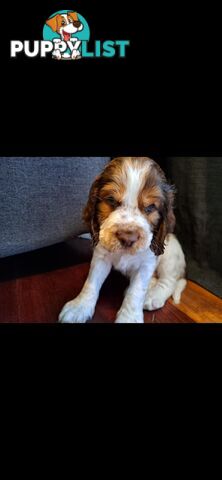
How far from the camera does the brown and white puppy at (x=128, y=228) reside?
116 centimetres

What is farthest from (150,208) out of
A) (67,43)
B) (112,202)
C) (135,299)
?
(67,43)

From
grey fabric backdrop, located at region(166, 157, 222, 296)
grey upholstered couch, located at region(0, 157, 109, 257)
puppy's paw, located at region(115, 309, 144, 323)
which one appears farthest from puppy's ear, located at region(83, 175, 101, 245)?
grey fabric backdrop, located at region(166, 157, 222, 296)

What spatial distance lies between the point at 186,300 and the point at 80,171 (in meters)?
0.75

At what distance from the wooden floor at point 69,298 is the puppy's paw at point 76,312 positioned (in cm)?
4

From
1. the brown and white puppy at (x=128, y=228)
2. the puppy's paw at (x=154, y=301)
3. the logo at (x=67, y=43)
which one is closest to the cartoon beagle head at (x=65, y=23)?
the logo at (x=67, y=43)

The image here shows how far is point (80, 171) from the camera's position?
5.01ft

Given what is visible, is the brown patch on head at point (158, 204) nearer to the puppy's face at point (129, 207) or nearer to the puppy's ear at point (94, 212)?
the puppy's face at point (129, 207)

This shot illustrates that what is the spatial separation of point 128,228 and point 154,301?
0.44 m

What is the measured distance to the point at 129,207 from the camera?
120 centimetres

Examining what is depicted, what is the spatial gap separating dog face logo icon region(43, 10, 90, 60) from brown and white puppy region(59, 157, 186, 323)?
39 centimetres

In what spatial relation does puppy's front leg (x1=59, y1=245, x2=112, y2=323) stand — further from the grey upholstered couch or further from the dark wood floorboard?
the grey upholstered couch

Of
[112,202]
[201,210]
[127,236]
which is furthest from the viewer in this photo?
[201,210]

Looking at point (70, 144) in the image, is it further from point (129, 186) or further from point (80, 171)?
point (80, 171)

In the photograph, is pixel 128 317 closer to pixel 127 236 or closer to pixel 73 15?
pixel 127 236
